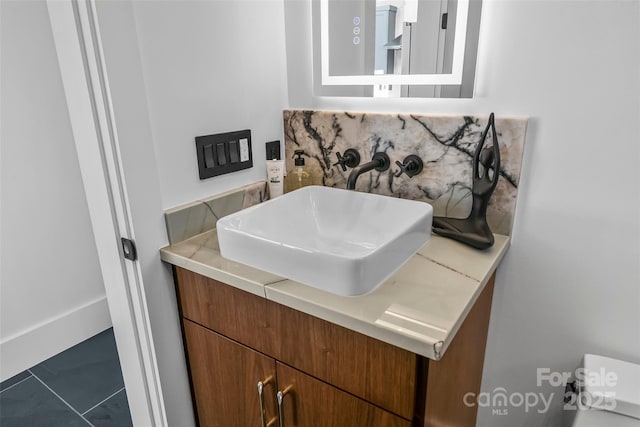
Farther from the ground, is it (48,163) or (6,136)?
(6,136)

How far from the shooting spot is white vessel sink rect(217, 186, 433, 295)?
0.75m

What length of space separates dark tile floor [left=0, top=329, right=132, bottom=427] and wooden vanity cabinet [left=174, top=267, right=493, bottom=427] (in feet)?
2.26

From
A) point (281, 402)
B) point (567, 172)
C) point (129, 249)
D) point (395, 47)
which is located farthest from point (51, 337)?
point (567, 172)

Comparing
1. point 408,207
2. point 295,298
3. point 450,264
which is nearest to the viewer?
point 295,298

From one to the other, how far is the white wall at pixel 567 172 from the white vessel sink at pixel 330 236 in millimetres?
286

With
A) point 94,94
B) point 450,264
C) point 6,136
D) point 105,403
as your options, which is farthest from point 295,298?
point 6,136

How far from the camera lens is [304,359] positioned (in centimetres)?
82

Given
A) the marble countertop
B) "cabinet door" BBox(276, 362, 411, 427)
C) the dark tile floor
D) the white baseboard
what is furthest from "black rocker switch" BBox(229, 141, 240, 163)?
the white baseboard

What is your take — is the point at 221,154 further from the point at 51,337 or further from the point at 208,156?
the point at 51,337

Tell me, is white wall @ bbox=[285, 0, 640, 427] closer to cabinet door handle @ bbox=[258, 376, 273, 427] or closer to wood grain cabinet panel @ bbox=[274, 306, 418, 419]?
Result: wood grain cabinet panel @ bbox=[274, 306, 418, 419]

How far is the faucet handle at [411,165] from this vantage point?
107 cm

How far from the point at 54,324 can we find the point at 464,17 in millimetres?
2136

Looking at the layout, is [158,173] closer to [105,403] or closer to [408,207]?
[408,207]

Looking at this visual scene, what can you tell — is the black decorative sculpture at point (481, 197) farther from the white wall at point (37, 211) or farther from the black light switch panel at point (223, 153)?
the white wall at point (37, 211)
